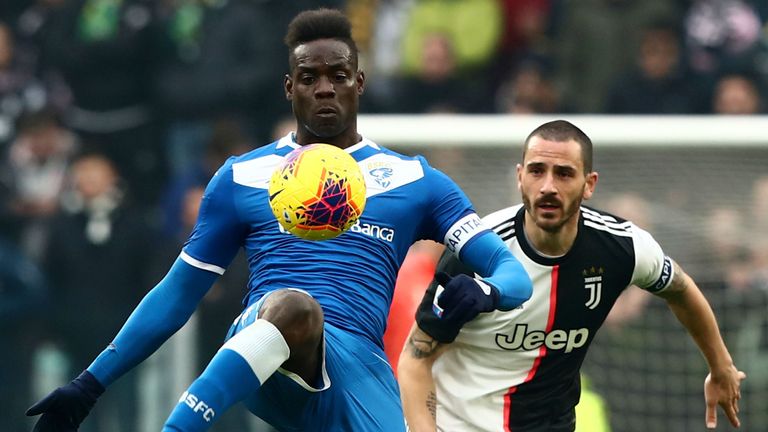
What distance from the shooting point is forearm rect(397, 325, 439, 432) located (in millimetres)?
5840

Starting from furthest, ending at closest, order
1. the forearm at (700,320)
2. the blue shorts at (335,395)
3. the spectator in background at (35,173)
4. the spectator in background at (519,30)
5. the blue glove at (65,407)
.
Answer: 1. the spectator in background at (519,30)
2. the spectator in background at (35,173)
3. the forearm at (700,320)
4. the blue glove at (65,407)
5. the blue shorts at (335,395)

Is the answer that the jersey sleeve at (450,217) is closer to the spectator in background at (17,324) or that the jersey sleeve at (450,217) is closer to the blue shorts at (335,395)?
the blue shorts at (335,395)

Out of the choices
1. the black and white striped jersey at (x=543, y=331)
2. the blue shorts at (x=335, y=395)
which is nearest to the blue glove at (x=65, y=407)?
the blue shorts at (x=335, y=395)

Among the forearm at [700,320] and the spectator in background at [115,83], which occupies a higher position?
the spectator in background at [115,83]

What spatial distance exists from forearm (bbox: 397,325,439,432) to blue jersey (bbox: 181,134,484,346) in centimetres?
40

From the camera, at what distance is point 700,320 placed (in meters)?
6.25

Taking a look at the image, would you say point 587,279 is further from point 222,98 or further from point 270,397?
point 222,98

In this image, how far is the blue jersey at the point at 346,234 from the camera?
5.41 metres

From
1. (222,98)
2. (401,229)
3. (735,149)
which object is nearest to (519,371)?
(401,229)

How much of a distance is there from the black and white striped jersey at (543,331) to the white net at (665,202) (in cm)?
279

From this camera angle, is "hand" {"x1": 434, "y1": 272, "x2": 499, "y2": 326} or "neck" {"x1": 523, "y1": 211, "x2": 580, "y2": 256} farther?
"neck" {"x1": 523, "y1": 211, "x2": 580, "y2": 256}

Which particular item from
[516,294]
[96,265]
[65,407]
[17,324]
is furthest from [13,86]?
[516,294]

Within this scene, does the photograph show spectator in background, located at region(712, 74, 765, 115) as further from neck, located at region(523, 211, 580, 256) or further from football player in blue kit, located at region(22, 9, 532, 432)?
football player in blue kit, located at region(22, 9, 532, 432)

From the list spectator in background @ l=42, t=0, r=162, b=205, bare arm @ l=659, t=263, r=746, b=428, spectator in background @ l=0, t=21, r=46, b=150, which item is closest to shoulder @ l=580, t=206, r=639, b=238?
bare arm @ l=659, t=263, r=746, b=428
